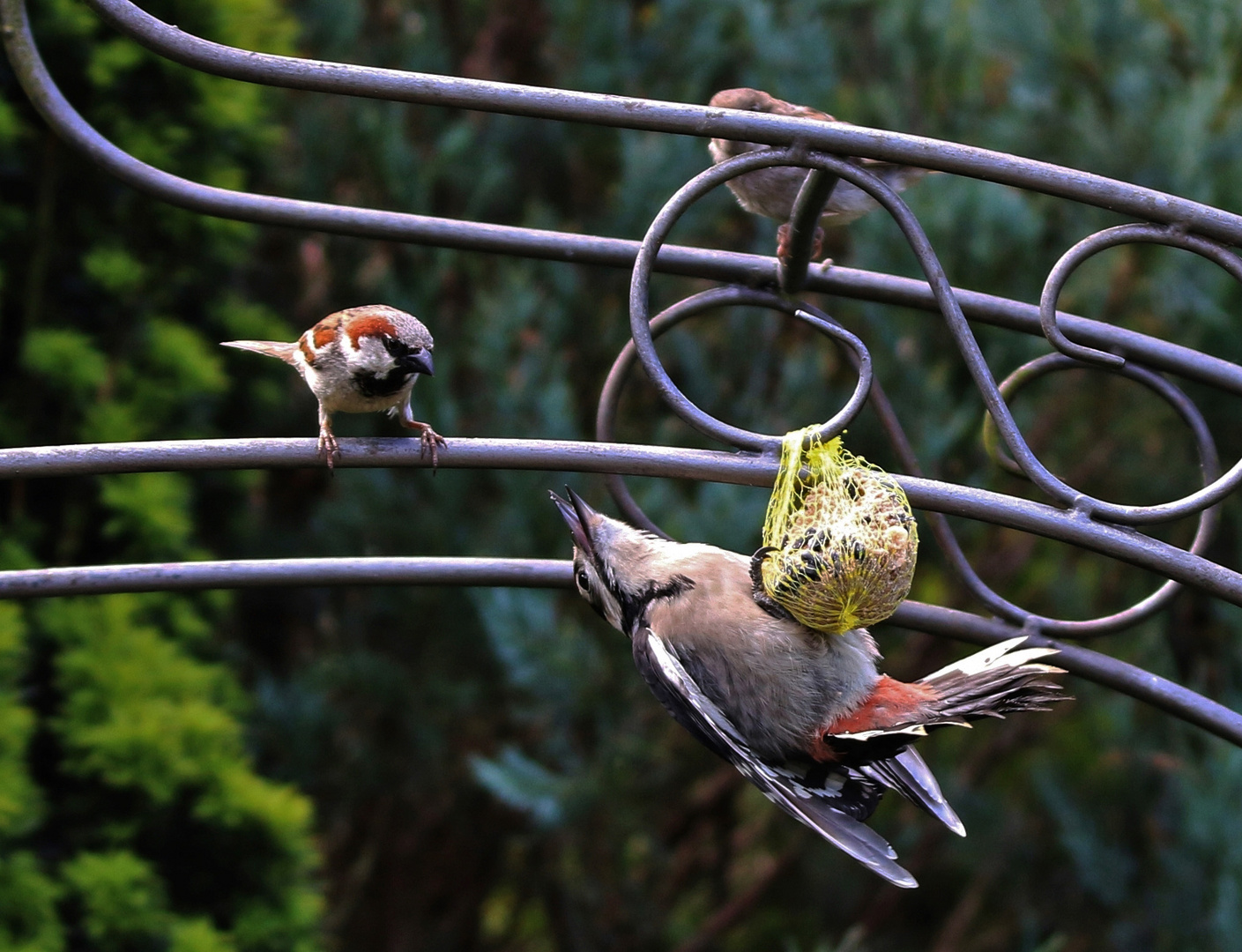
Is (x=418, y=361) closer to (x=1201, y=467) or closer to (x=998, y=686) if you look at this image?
(x=998, y=686)

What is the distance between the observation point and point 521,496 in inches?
149

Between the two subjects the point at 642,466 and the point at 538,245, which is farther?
the point at 538,245

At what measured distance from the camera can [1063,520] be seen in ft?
5.23

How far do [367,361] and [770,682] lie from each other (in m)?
0.92

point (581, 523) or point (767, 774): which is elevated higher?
point (581, 523)

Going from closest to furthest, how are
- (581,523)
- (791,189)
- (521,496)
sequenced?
1. (581,523)
2. (791,189)
3. (521,496)

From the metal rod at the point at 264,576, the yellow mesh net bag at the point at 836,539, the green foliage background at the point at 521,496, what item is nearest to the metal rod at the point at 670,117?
the yellow mesh net bag at the point at 836,539

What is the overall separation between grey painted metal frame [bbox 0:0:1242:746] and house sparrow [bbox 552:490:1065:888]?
0.18 meters

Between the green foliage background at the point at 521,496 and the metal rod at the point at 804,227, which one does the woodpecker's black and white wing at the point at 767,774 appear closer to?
the metal rod at the point at 804,227

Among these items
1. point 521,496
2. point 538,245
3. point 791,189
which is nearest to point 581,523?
point 538,245

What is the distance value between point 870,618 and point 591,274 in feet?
9.52

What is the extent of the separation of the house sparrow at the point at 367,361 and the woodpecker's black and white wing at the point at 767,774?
59cm

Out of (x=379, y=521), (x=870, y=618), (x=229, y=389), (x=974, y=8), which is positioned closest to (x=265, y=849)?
(x=379, y=521)

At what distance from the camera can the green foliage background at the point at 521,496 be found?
3.20 meters
